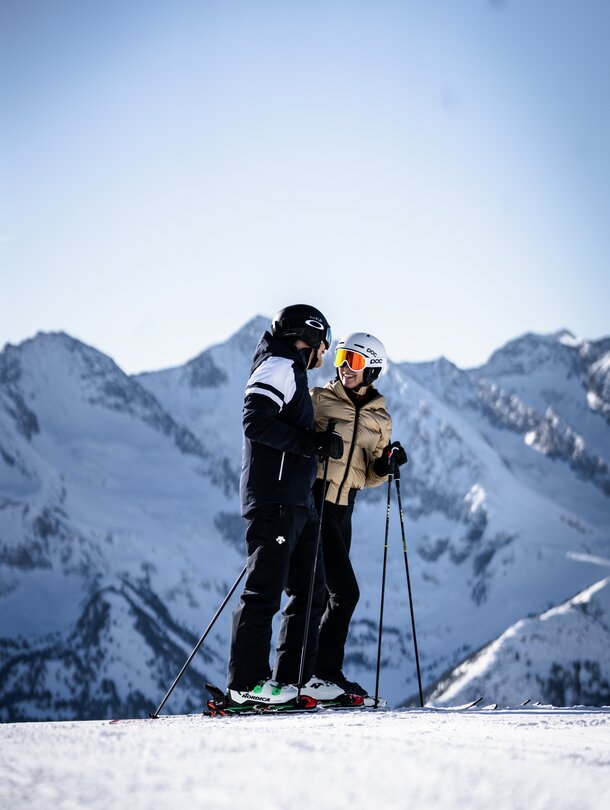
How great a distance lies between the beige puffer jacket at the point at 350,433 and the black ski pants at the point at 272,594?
868mm

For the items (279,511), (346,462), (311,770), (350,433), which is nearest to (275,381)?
(279,511)

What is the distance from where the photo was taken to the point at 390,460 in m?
8.12

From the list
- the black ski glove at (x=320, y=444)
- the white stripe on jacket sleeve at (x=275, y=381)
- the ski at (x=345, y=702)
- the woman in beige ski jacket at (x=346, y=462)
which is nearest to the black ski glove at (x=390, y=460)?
the woman in beige ski jacket at (x=346, y=462)

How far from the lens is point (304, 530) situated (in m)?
7.30

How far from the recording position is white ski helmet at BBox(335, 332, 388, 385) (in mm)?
8234

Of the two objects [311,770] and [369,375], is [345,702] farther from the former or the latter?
[311,770]

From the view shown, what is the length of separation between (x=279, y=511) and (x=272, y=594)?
0.59 meters

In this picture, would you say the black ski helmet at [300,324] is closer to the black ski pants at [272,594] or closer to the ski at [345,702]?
the black ski pants at [272,594]

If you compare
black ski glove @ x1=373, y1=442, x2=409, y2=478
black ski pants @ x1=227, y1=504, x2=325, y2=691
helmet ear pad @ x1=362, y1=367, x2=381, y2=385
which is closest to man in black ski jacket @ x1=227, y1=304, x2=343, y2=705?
black ski pants @ x1=227, y1=504, x2=325, y2=691

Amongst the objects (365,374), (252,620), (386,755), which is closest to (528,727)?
(386,755)

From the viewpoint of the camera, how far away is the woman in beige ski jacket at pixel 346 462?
8.00m

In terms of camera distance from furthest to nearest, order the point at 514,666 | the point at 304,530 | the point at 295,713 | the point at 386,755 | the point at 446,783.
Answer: the point at 514,666, the point at 304,530, the point at 295,713, the point at 386,755, the point at 446,783

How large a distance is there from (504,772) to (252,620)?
3836mm

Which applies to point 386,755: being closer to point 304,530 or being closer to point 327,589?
point 304,530
